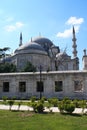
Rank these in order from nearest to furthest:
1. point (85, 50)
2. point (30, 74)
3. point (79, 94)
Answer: point (79, 94) → point (30, 74) → point (85, 50)

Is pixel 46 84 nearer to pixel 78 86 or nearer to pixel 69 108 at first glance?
pixel 78 86

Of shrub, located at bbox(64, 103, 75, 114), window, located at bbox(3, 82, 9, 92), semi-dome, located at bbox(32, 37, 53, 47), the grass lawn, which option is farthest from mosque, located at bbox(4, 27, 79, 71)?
the grass lawn

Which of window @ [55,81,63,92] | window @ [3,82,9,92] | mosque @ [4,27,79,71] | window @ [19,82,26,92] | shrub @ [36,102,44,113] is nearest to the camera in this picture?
shrub @ [36,102,44,113]

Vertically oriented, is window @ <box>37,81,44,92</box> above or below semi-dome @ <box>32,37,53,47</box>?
below

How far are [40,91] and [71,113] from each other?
11.3 m

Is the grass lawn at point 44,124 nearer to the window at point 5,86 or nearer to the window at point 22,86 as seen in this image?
the window at point 22,86

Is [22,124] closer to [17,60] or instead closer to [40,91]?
[40,91]

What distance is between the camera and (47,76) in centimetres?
2253

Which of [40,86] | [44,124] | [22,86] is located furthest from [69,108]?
[22,86]

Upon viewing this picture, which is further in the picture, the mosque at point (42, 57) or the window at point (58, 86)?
the mosque at point (42, 57)

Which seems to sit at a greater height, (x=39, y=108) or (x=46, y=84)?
(x=46, y=84)

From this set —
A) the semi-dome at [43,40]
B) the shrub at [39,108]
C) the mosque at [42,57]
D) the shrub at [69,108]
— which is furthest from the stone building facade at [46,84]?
the semi-dome at [43,40]

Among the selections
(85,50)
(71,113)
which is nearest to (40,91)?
(71,113)

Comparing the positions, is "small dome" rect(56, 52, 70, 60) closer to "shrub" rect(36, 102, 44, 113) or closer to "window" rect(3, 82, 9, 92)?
"window" rect(3, 82, 9, 92)
